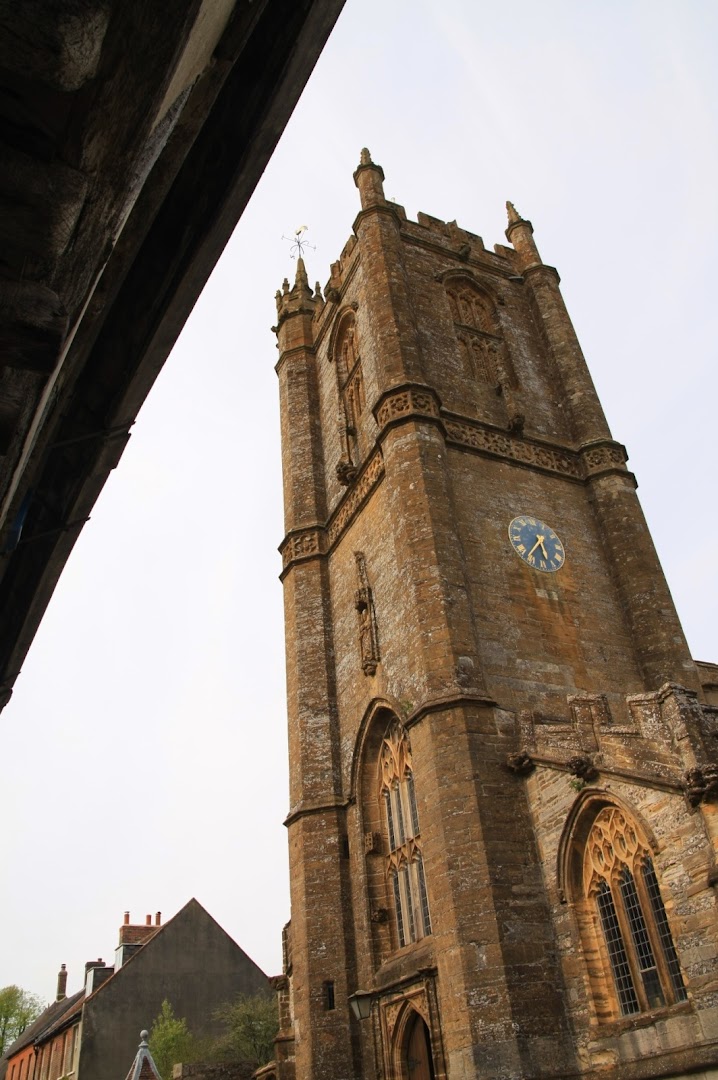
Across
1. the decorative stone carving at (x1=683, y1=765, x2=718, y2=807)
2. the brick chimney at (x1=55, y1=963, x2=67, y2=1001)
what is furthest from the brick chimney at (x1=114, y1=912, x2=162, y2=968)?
the decorative stone carving at (x1=683, y1=765, x2=718, y2=807)

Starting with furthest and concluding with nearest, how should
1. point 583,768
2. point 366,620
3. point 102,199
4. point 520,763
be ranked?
1. point 366,620
2. point 520,763
3. point 583,768
4. point 102,199

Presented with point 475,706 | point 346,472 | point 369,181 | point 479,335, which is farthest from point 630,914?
point 369,181

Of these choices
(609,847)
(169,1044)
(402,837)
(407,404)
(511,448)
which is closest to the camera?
(609,847)

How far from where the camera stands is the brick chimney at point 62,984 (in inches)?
1781

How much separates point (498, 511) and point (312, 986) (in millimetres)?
9339

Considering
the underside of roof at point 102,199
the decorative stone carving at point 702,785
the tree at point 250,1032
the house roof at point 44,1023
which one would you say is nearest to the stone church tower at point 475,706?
the decorative stone carving at point 702,785

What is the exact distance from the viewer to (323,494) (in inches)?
838

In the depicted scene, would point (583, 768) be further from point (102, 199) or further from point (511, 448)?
point (102, 199)

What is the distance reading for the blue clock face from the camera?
16703 millimetres

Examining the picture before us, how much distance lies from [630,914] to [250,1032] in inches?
749

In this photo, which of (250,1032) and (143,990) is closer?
(250,1032)

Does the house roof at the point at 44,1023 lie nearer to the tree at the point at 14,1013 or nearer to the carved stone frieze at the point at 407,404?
the tree at the point at 14,1013

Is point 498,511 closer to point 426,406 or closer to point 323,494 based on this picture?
point 426,406

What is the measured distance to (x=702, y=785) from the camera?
31.9 feet
